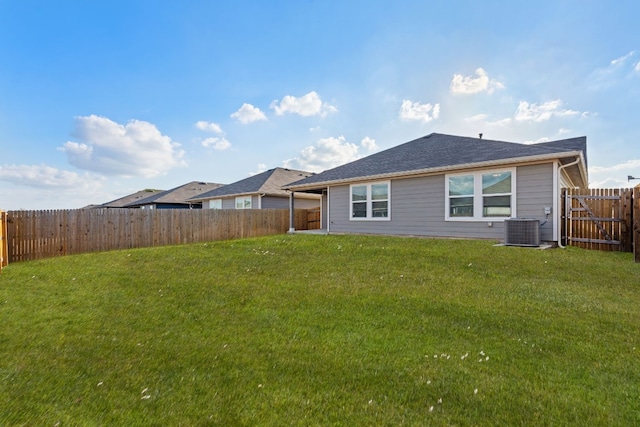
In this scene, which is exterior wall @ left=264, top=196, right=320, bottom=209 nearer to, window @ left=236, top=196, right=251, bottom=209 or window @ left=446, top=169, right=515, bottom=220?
window @ left=236, top=196, right=251, bottom=209

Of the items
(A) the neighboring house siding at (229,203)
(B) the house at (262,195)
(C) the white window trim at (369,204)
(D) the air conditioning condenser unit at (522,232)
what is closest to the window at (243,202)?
(B) the house at (262,195)

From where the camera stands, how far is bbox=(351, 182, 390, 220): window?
1221 cm

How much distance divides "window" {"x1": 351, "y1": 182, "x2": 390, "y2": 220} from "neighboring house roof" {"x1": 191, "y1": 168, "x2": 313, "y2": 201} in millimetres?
7135

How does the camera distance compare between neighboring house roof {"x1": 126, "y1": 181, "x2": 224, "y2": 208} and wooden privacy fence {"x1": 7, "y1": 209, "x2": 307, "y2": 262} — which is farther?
neighboring house roof {"x1": 126, "y1": 181, "x2": 224, "y2": 208}

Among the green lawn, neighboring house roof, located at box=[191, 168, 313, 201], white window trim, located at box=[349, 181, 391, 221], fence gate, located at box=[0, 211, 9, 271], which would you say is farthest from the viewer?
neighboring house roof, located at box=[191, 168, 313, 201]

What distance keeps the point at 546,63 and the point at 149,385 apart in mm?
14428

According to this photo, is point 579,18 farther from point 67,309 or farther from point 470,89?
point 67,309

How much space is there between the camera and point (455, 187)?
33.8ft

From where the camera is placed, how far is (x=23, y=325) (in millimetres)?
3924

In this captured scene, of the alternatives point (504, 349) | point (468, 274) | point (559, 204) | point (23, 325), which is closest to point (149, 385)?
point (23, 325)

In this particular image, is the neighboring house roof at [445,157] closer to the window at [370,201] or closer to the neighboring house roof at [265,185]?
the window at [370,201]

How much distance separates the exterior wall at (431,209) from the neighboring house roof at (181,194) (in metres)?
Answer: 16.5

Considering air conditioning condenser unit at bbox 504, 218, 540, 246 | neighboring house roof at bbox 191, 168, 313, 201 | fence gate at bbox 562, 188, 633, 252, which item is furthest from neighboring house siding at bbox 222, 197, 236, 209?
fence gate at bbox 562, 188, 633, 252

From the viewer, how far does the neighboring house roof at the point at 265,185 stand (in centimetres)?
2014
